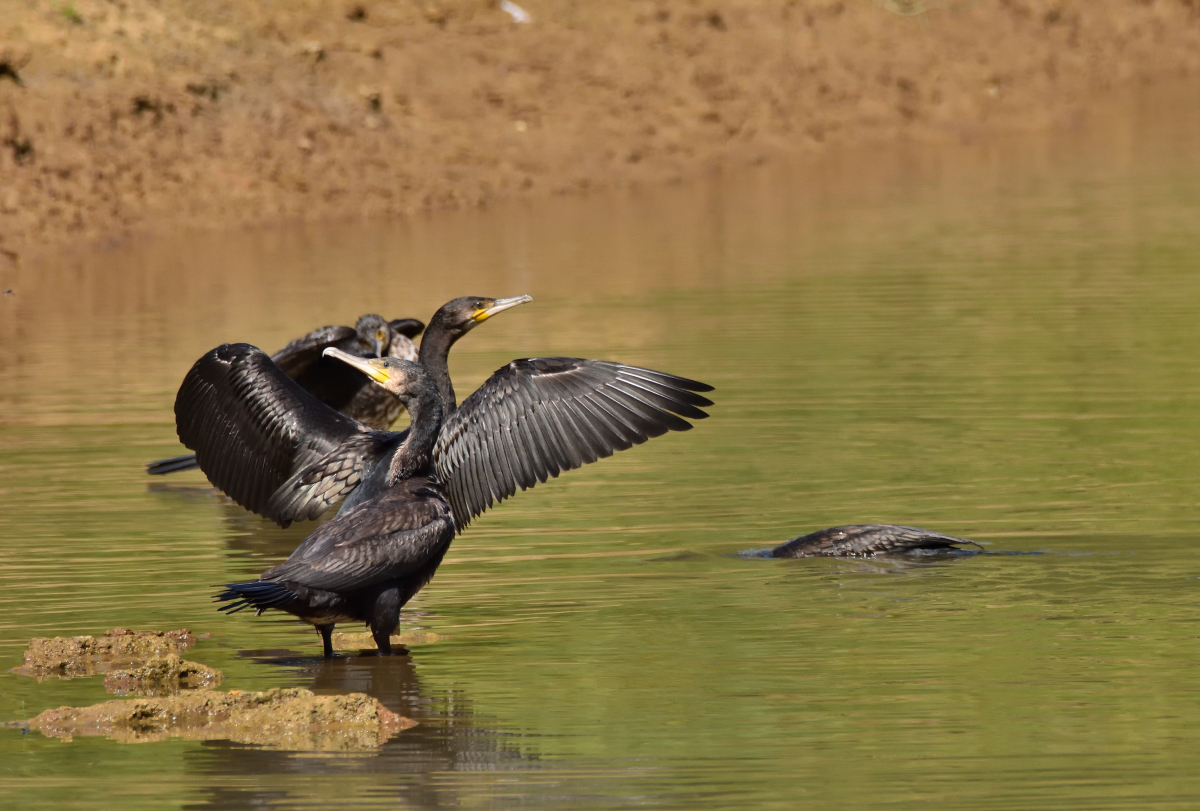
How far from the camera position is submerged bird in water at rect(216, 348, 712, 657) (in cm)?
717

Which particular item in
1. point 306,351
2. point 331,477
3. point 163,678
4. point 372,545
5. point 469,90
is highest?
point 469,90

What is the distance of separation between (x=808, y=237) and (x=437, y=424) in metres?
14.7

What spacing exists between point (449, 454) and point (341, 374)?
3790 mm

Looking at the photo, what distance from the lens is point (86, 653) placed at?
23.6 ft

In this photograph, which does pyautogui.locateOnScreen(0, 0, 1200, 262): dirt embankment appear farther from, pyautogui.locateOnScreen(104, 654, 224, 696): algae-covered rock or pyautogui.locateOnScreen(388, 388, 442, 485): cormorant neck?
pyautogui.locateOnScreen(104, 654, 224, 696): algae-covered rock

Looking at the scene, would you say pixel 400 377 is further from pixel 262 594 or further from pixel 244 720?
pixel 244 720

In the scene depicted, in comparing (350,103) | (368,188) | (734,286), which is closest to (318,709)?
(734,286)

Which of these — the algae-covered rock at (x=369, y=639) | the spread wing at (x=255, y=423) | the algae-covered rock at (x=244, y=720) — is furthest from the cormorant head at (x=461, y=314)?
the algae-covered rock at (x=244, y=720)

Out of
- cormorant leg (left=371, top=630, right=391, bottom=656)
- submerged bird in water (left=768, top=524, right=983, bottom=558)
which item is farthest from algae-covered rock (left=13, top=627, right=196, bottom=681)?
submerged bird in water (left=768, top=524, right=983, bottom=558)

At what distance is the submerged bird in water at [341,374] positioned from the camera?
11.5m

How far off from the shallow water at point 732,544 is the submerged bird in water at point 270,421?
51cm

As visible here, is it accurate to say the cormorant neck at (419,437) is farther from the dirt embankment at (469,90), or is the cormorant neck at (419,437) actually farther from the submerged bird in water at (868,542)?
the dirt embankment at (469,90)

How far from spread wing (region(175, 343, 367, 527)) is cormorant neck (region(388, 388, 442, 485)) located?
35.6 inches

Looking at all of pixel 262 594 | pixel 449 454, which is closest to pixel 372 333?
pixel 449 454
